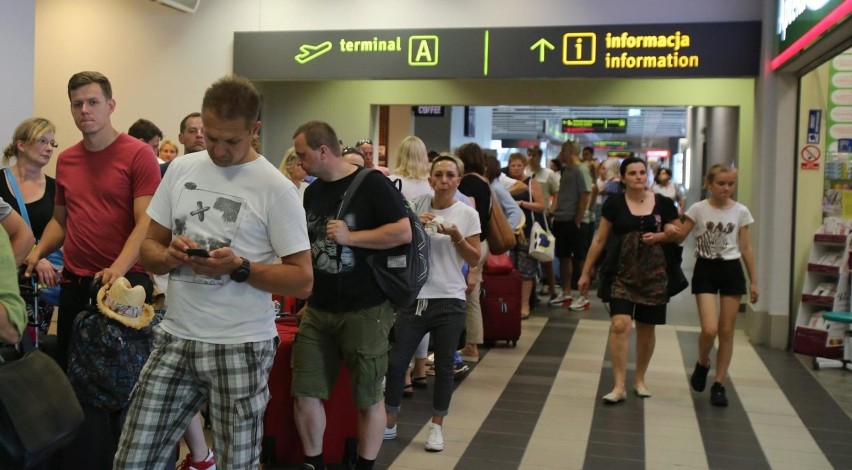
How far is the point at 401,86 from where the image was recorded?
11.1 m

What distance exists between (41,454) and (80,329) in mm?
1048

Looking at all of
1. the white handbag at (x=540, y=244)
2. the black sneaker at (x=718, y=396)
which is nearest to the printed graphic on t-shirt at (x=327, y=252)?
the black sneaker at (x=718, y=396)

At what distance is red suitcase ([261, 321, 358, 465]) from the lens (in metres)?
4.46

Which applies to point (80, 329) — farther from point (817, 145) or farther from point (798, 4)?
point (817, 145)

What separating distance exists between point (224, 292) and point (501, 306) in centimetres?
568

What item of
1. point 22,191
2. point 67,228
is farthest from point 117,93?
point 67,228

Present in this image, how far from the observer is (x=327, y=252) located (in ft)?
12.7

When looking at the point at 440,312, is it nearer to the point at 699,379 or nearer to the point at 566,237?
the point at 699,379

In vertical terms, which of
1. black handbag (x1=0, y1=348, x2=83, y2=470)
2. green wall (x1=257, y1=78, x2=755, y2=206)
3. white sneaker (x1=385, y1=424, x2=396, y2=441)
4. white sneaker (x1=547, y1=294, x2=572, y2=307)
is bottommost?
white sneaker (x1=385, y1=424, x2=396, y2=441)

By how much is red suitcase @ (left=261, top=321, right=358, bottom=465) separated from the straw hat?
1.29 metres

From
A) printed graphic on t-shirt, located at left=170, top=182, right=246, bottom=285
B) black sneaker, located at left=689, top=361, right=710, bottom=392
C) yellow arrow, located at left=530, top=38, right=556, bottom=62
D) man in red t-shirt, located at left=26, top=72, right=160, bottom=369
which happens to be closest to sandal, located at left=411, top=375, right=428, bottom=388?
black sneaker, located at left=689, top=361, right=710, bottom=392

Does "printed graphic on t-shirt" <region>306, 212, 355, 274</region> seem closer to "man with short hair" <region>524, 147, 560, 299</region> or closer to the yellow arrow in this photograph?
the yellow arrow

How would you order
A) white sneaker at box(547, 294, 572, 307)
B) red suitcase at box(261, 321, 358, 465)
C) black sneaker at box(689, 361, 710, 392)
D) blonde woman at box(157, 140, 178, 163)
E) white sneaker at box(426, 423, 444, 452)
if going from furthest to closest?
white sneaker at box(547, 294, 572, 307) → blonde woman at box(157, 140, 178, 163) → black sneaker at box(689, 361, 710, 392) → white sneaker at box(426, 423, 444, 452) → red suitcase at box(261, 321, 358, 465)

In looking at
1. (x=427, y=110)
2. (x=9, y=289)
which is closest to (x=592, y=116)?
(x=427, y=110)
